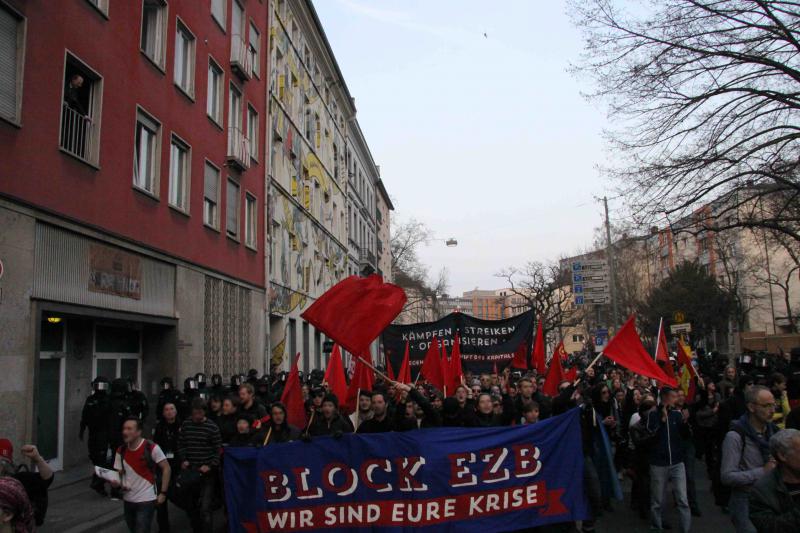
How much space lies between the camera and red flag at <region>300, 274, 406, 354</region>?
7562 millimetres

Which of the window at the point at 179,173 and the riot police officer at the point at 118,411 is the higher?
the window at the point at 179,173

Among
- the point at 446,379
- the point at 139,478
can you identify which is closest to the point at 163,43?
the point at 446,379

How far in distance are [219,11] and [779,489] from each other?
21867mm

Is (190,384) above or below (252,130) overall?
below

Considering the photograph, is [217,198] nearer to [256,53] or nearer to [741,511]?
[256,53]

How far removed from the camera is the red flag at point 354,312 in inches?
298

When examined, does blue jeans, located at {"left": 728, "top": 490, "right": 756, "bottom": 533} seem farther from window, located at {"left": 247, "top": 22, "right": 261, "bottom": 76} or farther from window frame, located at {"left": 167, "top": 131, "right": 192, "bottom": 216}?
window, located at {"left": 247, "top": 22, "right": 261, "bottom": 76}

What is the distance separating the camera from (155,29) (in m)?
17.3

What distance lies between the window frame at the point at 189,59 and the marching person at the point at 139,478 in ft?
43.7

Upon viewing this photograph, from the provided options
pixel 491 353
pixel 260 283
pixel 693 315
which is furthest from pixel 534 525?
pixel 693 315

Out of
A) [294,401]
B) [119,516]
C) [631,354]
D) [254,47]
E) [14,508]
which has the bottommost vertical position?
[119,516]

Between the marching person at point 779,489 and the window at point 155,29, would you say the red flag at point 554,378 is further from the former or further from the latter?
the window at point 155,29

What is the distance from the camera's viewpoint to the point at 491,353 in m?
15.7

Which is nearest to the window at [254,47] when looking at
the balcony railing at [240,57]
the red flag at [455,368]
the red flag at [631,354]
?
the balcony railing at [240,57]
